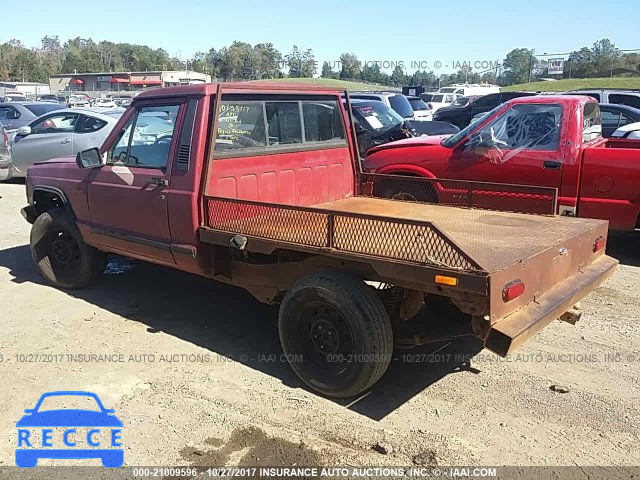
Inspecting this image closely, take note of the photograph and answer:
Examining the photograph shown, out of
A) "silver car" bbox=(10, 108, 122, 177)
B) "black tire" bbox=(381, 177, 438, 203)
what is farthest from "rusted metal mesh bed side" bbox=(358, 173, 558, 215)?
"silver car" bbox=(10, 108, 122, 177)

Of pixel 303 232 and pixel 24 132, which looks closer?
pixel 303 232

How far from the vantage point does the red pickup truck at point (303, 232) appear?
3418 mm

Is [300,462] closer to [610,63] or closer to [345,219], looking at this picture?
[345,219]

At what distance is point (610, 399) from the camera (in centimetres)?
380

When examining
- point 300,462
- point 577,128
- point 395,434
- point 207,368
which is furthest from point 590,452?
point 577,128

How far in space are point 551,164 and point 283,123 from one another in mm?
3433

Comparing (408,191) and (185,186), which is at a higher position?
(185,186)

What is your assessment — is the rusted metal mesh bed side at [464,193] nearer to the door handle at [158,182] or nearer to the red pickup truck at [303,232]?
the red pickup truck at [303,232]

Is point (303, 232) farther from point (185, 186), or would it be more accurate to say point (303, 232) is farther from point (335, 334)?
point (185, 186)

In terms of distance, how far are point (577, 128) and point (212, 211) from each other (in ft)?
15.2

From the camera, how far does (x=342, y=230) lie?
3676 millimetres

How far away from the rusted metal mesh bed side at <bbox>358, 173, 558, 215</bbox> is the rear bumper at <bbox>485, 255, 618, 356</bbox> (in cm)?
74

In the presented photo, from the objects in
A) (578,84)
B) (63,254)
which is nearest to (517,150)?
(63,254)

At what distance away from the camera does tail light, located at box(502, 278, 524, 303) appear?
10.4ft
